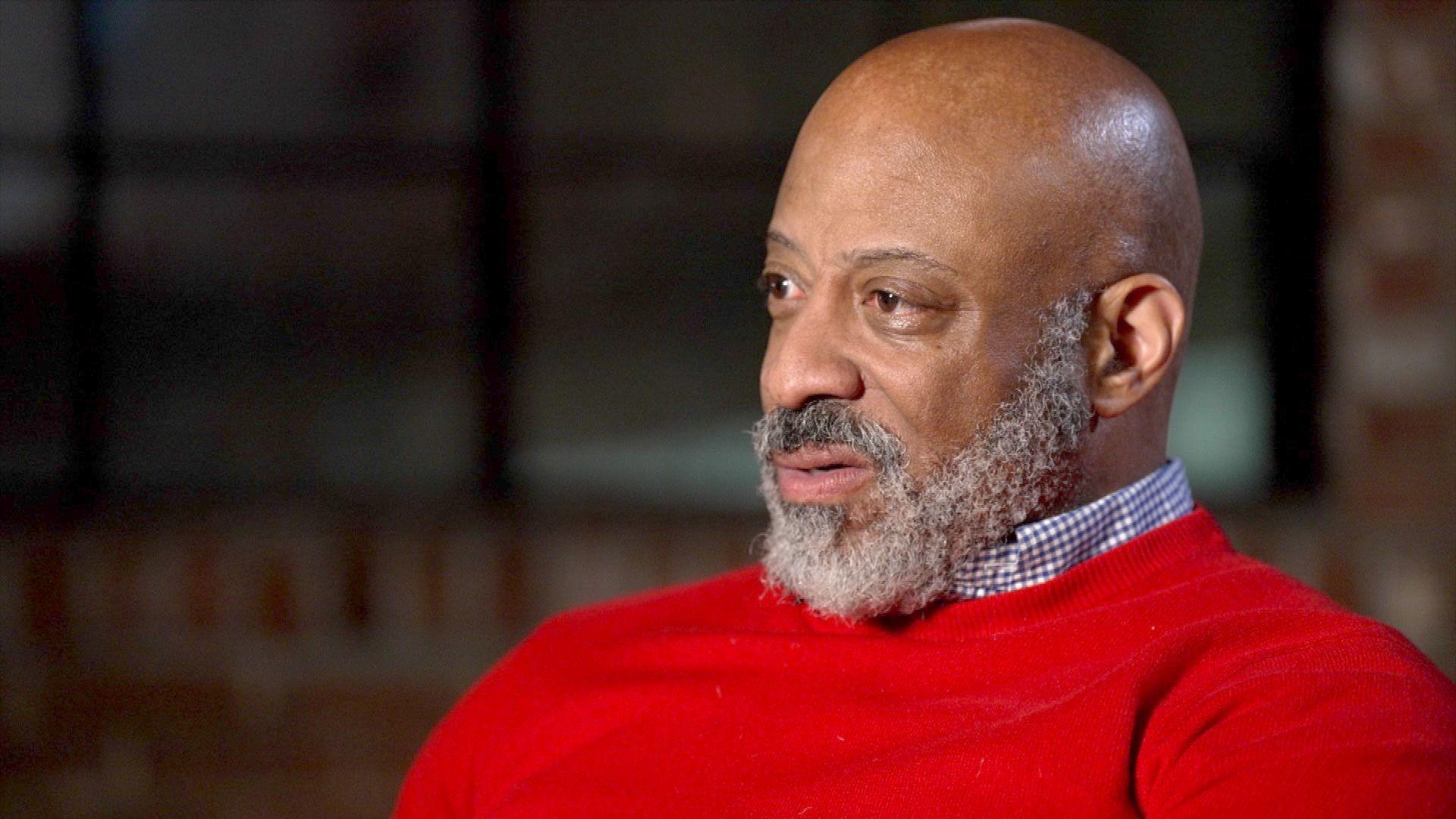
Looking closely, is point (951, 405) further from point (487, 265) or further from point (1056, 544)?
point (487, 265)

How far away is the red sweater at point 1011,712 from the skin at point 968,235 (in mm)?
163

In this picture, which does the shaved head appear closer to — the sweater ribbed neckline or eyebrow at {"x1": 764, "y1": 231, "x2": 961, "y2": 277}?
eyebrow at {"x1": 764, "y1": 231, "x2": 961, "y2": 277}

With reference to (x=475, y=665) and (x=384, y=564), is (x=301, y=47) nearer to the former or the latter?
(x=384, y=564)

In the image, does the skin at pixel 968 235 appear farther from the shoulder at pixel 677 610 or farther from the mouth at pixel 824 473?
the shoulder at pixel 677 610

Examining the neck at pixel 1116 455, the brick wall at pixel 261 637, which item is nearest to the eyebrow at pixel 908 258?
the neck at pixel 1116 455

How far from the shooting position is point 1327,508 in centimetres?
257

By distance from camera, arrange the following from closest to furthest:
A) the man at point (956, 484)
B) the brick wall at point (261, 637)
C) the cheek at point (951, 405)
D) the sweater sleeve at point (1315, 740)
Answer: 1. the sweater sleeve at point (1315, 740)
2. the man at point (956, 484)
3. the cheek at point (951, 405)
4. the brick wall at point (261, 637)

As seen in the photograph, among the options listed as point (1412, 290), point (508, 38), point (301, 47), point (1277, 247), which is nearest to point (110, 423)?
point (301, 47)

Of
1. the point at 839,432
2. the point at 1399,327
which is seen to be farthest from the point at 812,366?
the point at 1399,327

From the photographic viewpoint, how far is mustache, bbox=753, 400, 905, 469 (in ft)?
4.22

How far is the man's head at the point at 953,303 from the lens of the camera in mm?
1280

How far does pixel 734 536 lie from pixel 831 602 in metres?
1.27

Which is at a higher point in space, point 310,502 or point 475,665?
point 310,502

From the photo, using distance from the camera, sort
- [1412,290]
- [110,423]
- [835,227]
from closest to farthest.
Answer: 1. [835,227]
2. [1412,290]
3. [110,423]
